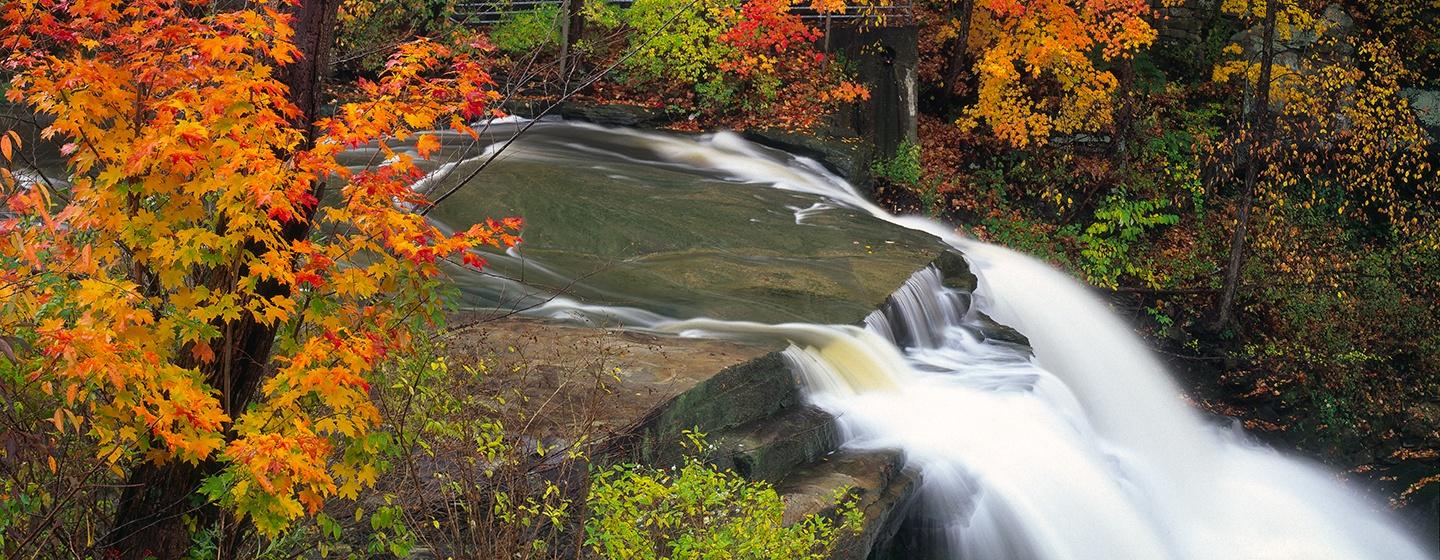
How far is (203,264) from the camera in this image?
4.91 metres

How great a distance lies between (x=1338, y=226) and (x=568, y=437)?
13.7 m

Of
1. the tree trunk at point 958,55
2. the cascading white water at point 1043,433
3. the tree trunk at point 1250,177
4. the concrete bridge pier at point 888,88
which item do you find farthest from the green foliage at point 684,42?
the tree trunk at point 1250,177

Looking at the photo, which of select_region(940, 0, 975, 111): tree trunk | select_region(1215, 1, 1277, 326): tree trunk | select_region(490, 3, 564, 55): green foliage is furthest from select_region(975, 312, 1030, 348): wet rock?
select_region(490, 3, 564, 55): green foliage

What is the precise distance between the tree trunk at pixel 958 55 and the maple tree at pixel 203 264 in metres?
12.9

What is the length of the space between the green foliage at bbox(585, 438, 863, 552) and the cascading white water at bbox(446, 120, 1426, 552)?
7.48 feet

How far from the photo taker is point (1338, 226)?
53.3ft

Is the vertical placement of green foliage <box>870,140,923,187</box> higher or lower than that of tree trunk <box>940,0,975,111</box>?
lower

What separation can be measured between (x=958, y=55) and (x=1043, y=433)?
946cm

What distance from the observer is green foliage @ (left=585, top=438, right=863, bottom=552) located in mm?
5176

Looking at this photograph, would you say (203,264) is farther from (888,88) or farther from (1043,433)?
(888,88)

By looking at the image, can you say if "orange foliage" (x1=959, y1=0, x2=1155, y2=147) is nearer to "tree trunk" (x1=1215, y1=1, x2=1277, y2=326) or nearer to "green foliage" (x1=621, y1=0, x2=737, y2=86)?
"tree trunk" (x1=1215, y1=1, x2=1277, y2=326)

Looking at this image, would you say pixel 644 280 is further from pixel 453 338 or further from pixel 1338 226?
pixel 1338 226

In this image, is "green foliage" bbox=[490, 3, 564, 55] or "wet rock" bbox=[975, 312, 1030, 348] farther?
"green foliage" bbox=[490, 3, 564, 55]

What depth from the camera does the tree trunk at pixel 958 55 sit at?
664 inches
